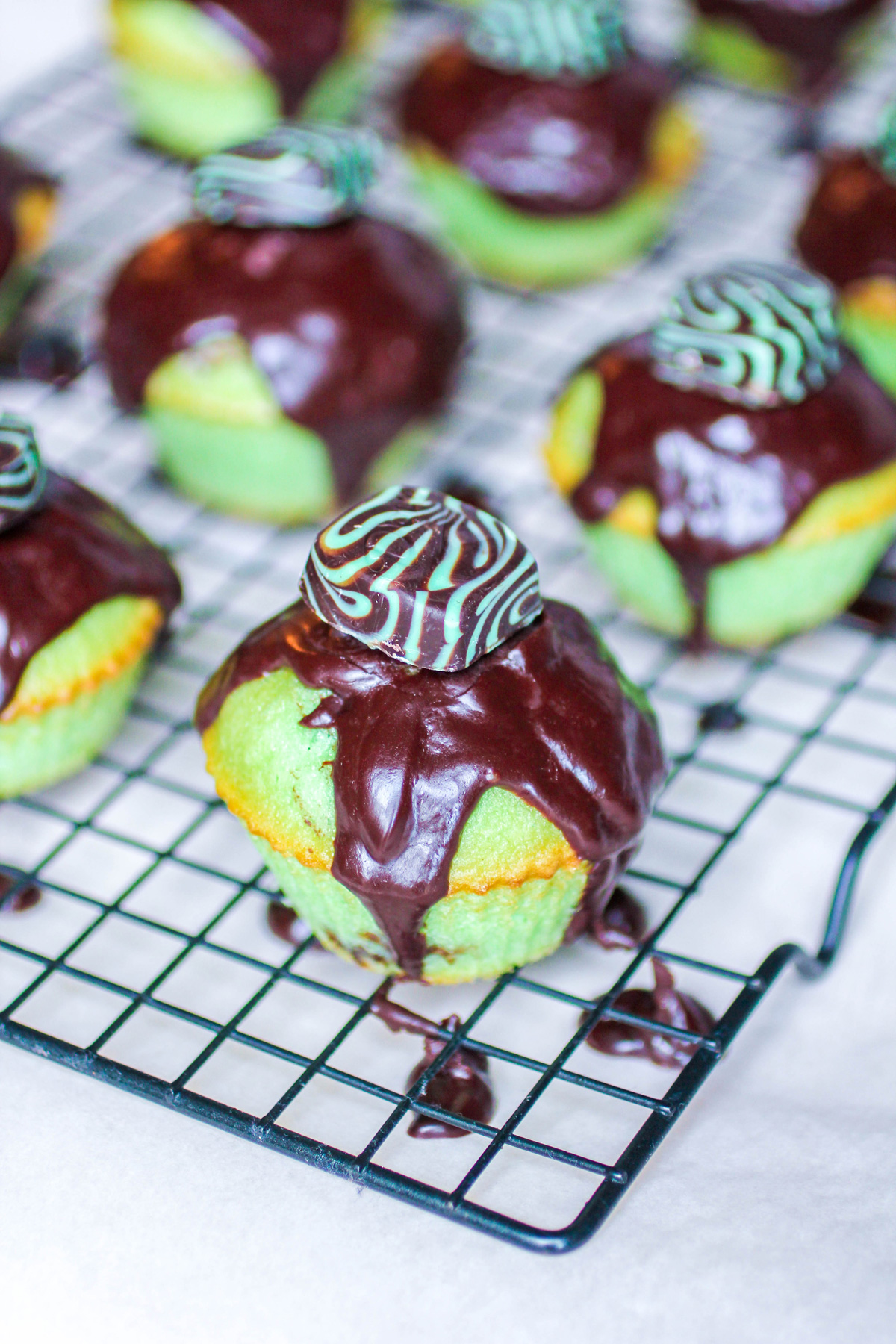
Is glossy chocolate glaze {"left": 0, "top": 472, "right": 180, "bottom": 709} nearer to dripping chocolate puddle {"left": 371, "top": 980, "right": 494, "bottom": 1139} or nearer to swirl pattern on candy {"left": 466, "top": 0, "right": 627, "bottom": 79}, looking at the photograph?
dripping chocolate puddle {"left": 371, "top": 980, "right": 494, "bottom": 1139}

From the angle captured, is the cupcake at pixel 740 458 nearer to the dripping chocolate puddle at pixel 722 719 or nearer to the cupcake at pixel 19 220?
the dripping chocolate puddle at pixel 722 719

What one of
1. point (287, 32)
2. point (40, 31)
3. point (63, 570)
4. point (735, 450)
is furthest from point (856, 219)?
point (40, 31)

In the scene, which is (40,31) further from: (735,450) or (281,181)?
(735,450)

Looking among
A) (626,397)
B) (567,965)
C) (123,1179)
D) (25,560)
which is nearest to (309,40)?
(626,397)

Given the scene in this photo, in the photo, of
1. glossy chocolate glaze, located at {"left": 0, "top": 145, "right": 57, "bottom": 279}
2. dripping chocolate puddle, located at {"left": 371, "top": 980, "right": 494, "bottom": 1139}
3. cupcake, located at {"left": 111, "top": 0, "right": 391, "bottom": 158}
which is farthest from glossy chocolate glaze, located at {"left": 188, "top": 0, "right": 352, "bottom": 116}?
dripping chocolate puddle, located at {"left": 371, "top": 980, "right": 494, "bottom": 1139}

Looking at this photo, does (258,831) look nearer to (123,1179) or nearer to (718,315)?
(123,1179)
